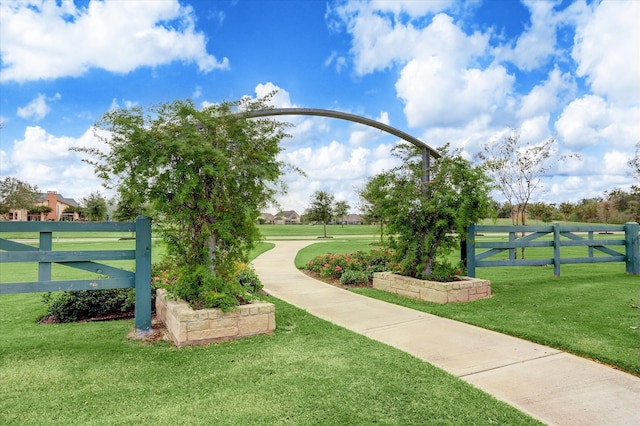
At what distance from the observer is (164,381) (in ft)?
11.1

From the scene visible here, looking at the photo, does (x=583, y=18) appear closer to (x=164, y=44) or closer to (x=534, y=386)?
(x=534, y=386)

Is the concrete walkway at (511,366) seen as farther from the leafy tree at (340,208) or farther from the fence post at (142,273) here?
the leafy tree at (340,208)

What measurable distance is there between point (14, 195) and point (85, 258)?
4585cm

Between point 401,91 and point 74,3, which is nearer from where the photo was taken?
point 74,3

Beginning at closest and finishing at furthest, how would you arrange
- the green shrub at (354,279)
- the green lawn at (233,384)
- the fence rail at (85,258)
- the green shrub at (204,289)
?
the green lawn at (233,384)
the fence rail at (85,258)
the green shrub at (204,289)
the green shrub at (354,279)

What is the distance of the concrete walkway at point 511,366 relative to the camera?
114 inches

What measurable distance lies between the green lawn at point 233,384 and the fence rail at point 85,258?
0.62m

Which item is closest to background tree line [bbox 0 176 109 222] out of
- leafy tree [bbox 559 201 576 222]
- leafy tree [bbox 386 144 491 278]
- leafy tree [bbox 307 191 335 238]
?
leafy tree [bbox 307 191 335 238]

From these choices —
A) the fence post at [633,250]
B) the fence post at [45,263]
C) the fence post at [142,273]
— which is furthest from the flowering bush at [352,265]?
the fence post at [633,250]

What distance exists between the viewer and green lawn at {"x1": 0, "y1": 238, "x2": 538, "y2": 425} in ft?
8.93

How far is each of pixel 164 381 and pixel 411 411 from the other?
220 cm

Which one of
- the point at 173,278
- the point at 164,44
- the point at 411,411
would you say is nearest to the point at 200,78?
the point at 164,44

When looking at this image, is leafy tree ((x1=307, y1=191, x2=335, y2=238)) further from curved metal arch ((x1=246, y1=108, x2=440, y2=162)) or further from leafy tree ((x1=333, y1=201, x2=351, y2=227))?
curved metal arch ((x1=246, y1=108, x2=440, y2=162))

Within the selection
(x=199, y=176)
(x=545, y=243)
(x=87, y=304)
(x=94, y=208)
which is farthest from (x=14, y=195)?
(x=545, y=243)
